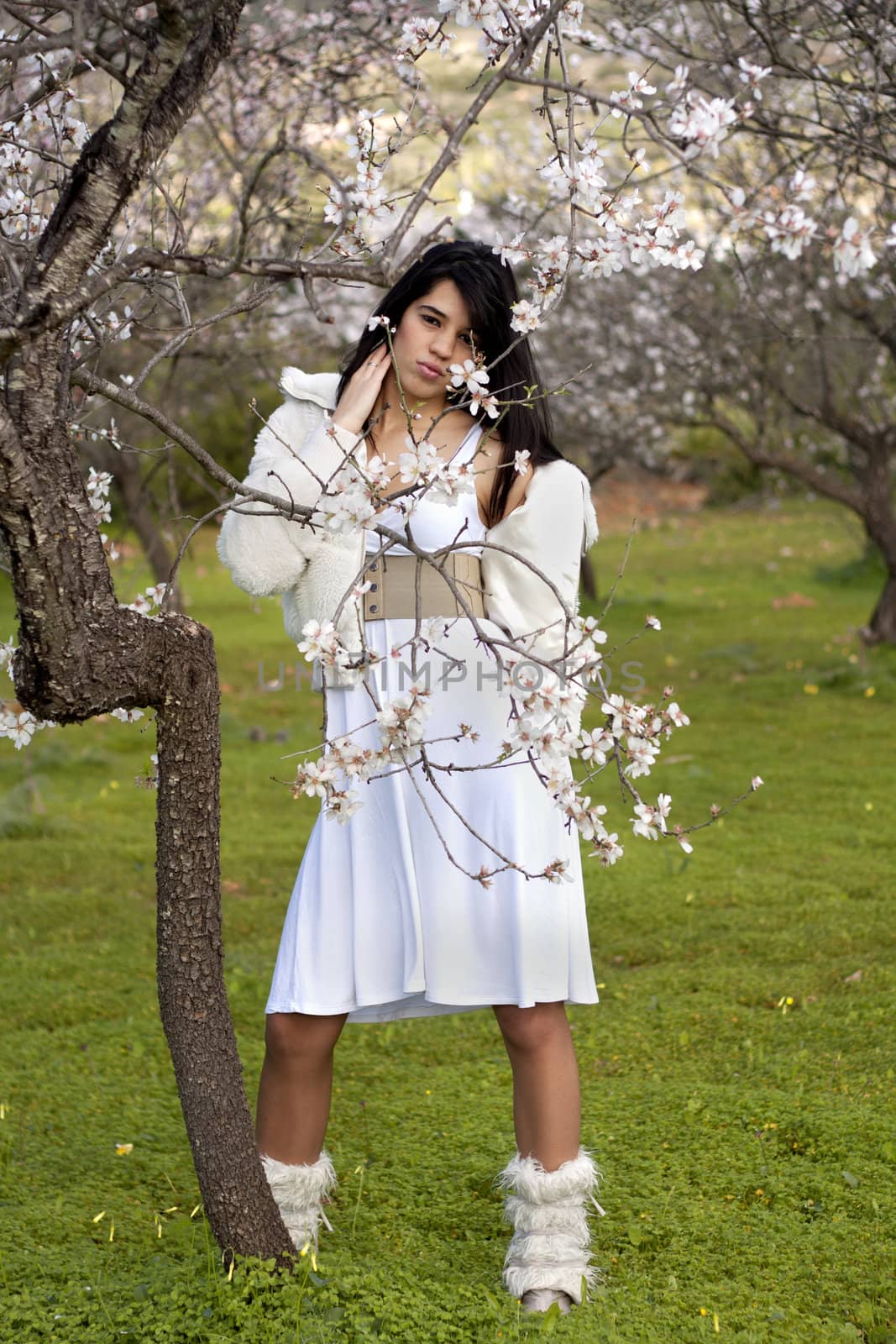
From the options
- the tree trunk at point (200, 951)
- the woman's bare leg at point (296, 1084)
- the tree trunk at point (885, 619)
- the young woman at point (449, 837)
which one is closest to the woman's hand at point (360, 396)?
the young woman at point (449, 837)

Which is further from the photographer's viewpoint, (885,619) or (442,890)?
(885,619)

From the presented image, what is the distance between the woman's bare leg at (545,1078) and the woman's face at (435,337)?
1292 millimetres

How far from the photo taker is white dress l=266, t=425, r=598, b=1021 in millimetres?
2641

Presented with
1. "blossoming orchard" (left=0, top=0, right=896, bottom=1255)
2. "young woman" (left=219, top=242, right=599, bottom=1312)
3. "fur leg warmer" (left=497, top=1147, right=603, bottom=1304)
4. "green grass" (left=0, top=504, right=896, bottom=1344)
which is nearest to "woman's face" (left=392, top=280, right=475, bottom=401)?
"young woman" (left=219, top=242, right=599, bottom=1312)

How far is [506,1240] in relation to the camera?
292cm

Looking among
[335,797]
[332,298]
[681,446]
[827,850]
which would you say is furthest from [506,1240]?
[681,446]

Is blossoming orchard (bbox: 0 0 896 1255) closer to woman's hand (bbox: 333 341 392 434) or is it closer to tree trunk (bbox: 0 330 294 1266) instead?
tree trunk (bbox: 0 330 294 1266)

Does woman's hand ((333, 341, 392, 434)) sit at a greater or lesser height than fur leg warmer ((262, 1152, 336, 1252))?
greater

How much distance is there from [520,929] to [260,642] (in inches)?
377

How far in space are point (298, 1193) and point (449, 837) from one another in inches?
32.7

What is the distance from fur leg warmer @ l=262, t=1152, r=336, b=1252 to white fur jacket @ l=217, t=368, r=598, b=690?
1.01 meters

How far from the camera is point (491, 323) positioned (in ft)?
9.11

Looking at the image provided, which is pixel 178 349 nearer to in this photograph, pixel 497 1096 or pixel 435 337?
pixel 435 337

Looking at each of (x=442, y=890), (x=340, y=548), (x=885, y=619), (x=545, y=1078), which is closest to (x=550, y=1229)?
(x=545, y=1078)
